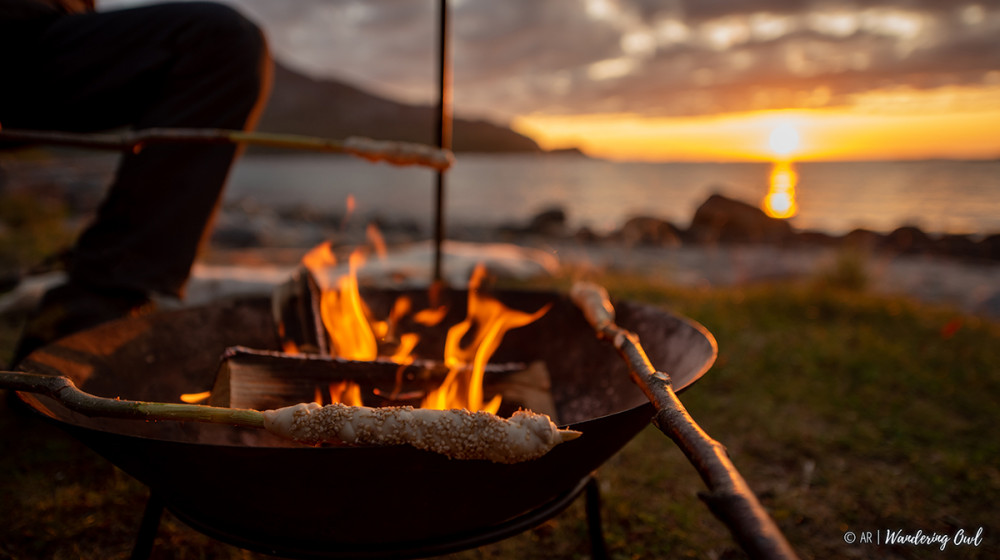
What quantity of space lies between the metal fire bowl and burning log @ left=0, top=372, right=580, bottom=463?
4cm

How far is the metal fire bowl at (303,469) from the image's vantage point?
960 mm

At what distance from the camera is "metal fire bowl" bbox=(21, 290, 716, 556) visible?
0.96 meters

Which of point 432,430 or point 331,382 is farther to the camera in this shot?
point 331,382

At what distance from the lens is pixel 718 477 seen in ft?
2.35

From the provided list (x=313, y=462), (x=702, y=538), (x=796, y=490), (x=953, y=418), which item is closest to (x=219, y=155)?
(x=313, y=462)

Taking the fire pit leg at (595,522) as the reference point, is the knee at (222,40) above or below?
above

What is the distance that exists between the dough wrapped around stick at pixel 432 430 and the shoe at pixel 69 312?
137cm

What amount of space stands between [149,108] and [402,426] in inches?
72.8

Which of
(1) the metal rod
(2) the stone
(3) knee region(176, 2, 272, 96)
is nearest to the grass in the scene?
(1) the metal rod

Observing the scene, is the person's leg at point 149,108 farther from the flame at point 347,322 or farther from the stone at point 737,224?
the stone at point 737,224

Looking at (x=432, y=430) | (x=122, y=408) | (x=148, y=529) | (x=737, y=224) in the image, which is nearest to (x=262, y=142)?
(x=122, y=408)

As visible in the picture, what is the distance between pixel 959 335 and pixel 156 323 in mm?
4773

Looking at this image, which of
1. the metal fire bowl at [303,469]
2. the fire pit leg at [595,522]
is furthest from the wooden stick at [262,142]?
the fire pit leg at [595,522]

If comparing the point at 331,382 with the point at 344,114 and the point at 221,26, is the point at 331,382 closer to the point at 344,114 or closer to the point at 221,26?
the point at 221,26
